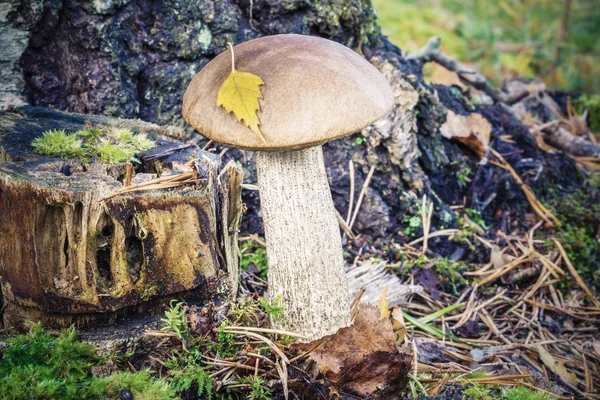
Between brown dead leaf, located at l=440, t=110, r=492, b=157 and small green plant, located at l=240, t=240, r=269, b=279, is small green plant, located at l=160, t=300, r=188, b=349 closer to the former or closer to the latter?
small green plant, located at l=240, t=240, r=269, b=279

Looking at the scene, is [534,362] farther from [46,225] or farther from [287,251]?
[46,225]

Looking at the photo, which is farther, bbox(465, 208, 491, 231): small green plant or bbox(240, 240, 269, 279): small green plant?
bbox(465, 208, 491, 231): small green plant

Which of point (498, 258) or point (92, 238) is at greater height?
point (92, 238)

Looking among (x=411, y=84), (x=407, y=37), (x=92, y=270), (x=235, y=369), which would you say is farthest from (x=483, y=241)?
(x=407, y=37)

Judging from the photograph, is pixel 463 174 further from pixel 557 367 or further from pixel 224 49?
pixel 224 49

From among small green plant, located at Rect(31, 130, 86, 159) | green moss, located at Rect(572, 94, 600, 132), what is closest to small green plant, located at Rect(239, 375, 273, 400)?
small green plant, located at Rect(31, 130, 86, 159)

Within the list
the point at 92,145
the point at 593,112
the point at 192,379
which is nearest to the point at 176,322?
the point at 192,379
